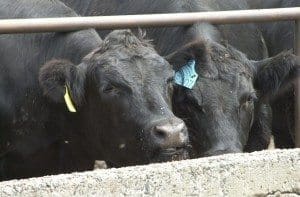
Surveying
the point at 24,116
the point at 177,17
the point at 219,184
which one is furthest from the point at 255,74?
the point at 219,184

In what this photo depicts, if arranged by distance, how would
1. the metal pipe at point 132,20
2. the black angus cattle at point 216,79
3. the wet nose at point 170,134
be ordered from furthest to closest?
the black angus cattle at point 216,79 → the wet nose at point 170,134 → the metal pipe at point 132,20

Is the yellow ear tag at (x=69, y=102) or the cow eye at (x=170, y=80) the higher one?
the cow eye at (x=170, y=80)

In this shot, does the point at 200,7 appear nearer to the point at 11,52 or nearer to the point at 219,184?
the point at 11,52

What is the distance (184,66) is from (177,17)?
2.31 feet

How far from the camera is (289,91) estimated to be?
5.97 metres

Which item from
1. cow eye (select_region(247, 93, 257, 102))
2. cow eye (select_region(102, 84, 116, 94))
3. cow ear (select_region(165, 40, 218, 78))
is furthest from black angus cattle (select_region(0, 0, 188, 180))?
cow eye (select_region(247, 93, 257, 102))

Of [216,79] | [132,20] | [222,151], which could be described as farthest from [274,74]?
[132,20]

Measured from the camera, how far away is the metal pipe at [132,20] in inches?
164

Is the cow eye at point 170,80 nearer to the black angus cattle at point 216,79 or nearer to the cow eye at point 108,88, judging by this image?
the black angus cattle at point 216,79


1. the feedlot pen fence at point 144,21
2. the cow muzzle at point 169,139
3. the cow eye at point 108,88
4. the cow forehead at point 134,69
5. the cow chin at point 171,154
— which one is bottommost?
the cow chin at point 171,154

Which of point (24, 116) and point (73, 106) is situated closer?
point (73, 106)

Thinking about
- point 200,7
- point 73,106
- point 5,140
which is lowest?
point 5,140

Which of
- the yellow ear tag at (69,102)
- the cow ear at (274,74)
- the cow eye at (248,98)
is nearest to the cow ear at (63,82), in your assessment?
the yellow ear tag at (69,102)

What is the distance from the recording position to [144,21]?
4.46 m
